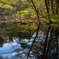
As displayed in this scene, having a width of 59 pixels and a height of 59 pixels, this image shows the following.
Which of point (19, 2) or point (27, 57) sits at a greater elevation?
point (19, 2)

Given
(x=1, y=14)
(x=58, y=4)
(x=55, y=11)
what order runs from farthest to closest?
(x=1, y=14) → (x=55, y=11) → (x=58, y=4)

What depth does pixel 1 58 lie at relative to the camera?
7.14 feet

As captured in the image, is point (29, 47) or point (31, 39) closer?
point (29, 47)

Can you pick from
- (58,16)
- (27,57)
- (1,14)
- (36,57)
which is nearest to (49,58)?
(36,57)

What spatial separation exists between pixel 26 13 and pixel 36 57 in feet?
59.6

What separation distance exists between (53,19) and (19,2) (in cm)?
792

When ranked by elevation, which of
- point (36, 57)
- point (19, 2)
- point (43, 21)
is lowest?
point (43, 21)

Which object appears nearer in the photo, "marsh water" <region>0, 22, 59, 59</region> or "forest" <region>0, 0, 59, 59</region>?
"marsh water" <region>0, 22, 59, 59</region>

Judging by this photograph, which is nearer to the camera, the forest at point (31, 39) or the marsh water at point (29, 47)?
the marsh water at point (29, 47)

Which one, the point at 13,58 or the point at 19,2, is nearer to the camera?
the point at 13,58

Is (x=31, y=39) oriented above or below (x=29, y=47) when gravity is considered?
below

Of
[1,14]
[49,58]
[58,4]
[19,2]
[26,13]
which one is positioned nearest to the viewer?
[49,58]

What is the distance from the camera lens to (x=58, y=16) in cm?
1620

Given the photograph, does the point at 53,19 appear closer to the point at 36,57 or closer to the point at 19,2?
the point at 19,2
